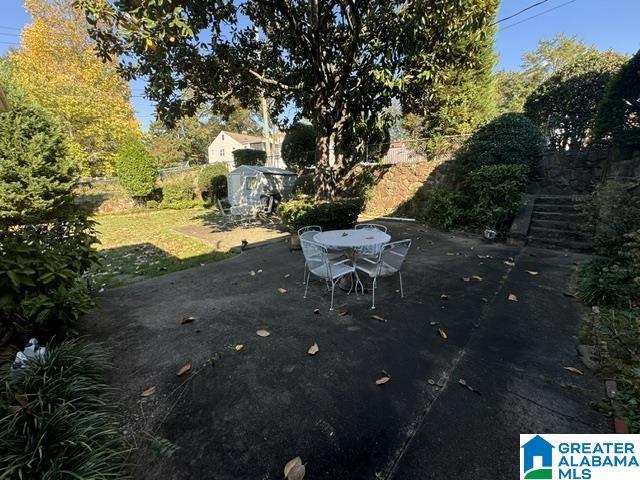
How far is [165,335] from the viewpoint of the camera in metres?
2.95

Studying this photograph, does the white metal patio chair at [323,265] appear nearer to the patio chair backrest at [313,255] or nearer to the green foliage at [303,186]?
the patio chair backrest at [313,255]

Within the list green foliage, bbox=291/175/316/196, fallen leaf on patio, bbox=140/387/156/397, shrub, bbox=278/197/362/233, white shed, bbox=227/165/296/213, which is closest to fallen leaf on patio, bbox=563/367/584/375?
fallen leaf on patio, bbox=140/387/156/397

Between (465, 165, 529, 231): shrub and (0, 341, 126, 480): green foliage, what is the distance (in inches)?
313

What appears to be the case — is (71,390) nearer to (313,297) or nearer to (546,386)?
(313,297)

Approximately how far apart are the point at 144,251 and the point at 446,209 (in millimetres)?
8380

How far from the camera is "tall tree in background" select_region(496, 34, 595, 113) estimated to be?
20.9m

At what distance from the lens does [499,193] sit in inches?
275

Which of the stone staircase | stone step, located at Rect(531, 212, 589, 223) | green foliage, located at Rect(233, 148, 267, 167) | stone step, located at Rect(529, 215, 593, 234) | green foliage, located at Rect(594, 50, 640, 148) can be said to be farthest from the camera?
green foliage, located at Rect(233, 148, 267, 167)

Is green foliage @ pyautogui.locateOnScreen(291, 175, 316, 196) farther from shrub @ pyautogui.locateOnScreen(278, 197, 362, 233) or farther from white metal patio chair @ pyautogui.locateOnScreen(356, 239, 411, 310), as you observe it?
white metal patio chair @ pyautogui.locateOnScreen(356, 239, 411, 310)

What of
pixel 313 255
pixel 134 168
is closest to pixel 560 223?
pixel 313 255

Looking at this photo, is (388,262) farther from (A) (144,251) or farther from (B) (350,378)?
(A) (144,251)

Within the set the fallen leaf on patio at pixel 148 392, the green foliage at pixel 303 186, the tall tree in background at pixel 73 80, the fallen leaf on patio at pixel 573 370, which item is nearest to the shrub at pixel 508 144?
the green foliage at pixel 303 186

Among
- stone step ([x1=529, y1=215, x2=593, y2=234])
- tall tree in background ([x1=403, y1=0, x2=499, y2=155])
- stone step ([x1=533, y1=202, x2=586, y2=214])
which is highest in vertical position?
tall tree in background ([x1=403, y1=0, x2=499, y2=155])

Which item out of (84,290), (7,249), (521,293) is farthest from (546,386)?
(7,249)
